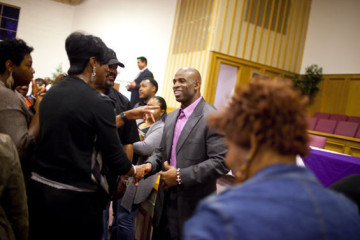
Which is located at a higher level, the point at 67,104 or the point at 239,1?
the point at 239,1

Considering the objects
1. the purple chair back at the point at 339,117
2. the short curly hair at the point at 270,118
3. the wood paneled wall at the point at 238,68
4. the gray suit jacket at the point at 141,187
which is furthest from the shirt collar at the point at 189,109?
the purple chair back at the point at 339,117

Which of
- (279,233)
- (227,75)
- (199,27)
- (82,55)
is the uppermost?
(199,27)

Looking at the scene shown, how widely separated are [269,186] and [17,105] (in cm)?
139

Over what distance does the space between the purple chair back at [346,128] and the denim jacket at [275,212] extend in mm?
7067

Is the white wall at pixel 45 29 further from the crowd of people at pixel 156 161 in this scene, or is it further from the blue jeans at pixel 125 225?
the blue jeans at pixel 125 225

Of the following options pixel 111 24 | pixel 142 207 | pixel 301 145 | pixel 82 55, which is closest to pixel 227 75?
pixel 111 24

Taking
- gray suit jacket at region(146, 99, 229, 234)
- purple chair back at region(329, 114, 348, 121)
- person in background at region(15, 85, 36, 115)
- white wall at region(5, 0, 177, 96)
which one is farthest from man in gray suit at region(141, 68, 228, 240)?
purple chair back at region(329, 114, 348, 121)

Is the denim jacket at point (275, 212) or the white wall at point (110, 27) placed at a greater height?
the white wall at point (110, 27)

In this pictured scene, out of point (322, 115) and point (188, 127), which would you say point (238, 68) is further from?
point (188, 127)

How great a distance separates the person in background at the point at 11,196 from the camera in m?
1.12

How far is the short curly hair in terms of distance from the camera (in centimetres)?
71

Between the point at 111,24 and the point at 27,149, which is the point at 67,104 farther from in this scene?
the point at 111,24

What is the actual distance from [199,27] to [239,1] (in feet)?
4.11

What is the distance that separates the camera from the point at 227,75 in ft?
26.7
